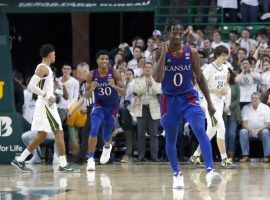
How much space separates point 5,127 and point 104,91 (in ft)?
11.3

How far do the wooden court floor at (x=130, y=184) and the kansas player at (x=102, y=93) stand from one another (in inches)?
29.0

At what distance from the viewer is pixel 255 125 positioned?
1853 centimetres

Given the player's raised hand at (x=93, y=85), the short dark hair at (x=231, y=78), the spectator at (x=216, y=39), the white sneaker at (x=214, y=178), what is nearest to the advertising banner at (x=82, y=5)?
the spectator at (x=216, y=39)

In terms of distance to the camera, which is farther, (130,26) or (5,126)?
(130,26)

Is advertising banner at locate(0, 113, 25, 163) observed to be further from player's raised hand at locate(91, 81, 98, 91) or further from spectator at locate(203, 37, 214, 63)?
spectator at locate(203, 37, 214, 63)

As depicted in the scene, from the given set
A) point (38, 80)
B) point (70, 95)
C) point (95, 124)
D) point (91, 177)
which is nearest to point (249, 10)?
point (70, 95)

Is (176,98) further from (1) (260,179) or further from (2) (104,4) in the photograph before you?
(2) (104,4)

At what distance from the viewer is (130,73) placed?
19.0m

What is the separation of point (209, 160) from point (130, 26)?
12.2 meters

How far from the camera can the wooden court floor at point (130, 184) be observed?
37.6 feet

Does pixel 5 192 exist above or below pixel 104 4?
below

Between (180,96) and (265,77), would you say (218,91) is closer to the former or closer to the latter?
(265,77)

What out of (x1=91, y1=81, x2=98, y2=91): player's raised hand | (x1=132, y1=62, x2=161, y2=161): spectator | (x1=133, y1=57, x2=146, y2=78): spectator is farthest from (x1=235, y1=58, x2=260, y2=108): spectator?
(x1=91, y1=81, x2=98, y2=91): player's raised hand

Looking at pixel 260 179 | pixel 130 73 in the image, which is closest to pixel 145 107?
pixel 130 73
